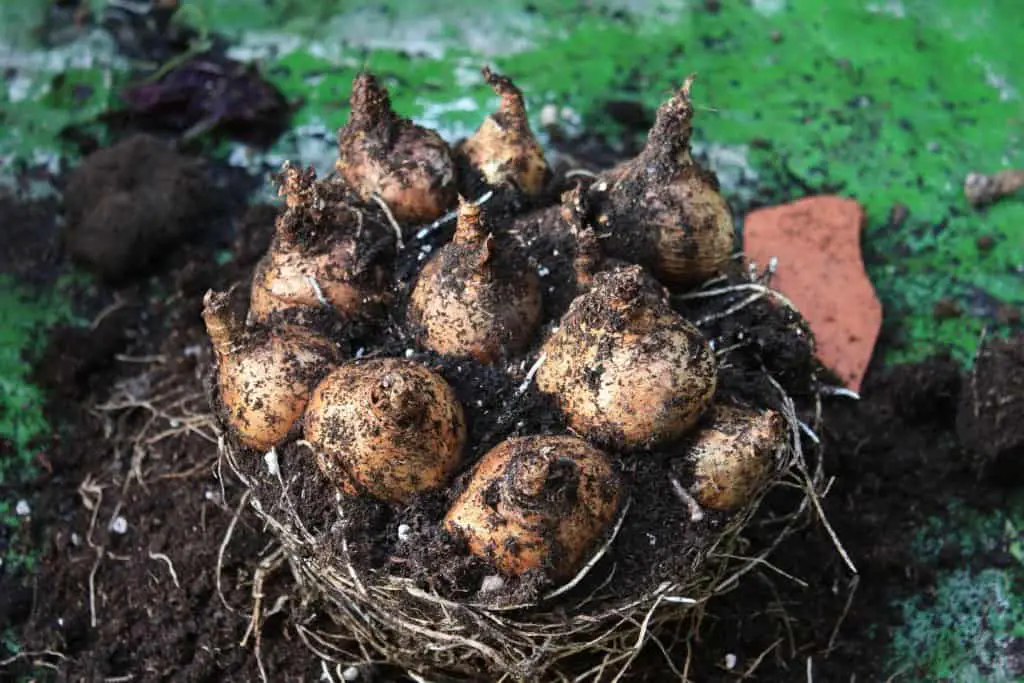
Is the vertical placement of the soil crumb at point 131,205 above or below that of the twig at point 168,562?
above

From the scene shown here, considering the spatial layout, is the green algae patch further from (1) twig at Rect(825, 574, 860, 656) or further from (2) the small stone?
(2) the small stone

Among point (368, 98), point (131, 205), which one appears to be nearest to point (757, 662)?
point (368, 98)

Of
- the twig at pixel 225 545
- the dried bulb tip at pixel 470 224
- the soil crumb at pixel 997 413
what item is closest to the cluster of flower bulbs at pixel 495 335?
the dried bulb tip at pixel 470 224

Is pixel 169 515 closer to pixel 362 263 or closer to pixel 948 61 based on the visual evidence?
pixel 362 263

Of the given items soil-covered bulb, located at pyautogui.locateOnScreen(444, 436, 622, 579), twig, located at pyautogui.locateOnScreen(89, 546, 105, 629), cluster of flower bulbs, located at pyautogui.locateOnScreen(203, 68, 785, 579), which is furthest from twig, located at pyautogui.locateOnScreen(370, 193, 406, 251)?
twig, located at pyautogui.locateOnScreen(89, 546, 105, 629)

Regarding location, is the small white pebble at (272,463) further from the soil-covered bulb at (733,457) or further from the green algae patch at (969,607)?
the green algae patch at (969,607)

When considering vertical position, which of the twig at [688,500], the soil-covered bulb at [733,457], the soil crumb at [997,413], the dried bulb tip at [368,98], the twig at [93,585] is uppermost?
the dried bulb tip at [368,98]
